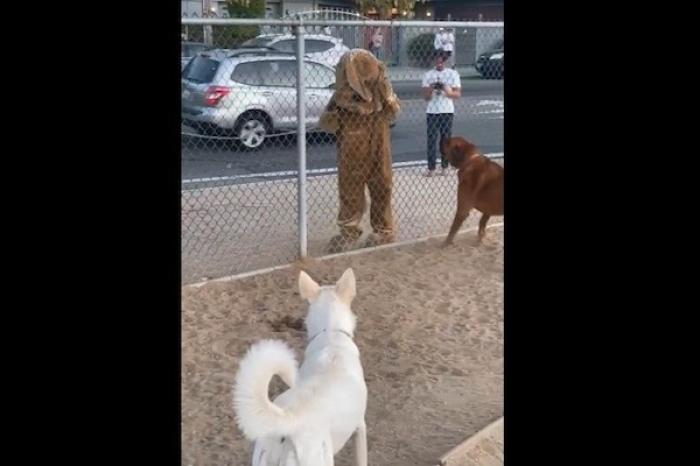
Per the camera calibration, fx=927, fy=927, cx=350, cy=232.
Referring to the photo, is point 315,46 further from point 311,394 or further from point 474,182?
point 311,394

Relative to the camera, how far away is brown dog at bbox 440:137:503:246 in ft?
24.8

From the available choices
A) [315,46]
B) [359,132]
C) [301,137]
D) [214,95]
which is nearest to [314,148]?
[214,95]

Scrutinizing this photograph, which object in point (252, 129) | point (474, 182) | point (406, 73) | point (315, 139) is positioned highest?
point (406, 73)

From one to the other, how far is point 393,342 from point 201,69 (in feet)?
31.4

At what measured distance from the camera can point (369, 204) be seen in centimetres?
795

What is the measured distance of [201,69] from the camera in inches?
557

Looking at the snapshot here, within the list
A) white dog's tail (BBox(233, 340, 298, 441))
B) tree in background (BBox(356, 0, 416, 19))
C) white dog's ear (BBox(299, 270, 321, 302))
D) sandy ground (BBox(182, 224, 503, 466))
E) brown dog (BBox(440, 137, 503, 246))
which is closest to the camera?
white dog's tail (BBox(233, 340, 298, 441))

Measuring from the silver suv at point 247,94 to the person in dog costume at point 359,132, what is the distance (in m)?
4.08

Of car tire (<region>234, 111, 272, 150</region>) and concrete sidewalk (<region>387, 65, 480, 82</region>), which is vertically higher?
concrete sidewalk (<region>387, 65, 480, 82</region>)

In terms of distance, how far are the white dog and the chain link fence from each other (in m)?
1.00

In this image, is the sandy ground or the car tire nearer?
the sandy ground

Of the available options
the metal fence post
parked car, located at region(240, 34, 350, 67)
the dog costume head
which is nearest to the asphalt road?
parked car, located at region(240, 34, 350, 67)

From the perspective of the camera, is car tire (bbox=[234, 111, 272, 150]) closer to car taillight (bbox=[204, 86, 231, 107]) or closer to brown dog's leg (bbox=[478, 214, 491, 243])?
car taillight (bbox=[204, 86, 231, 107])
